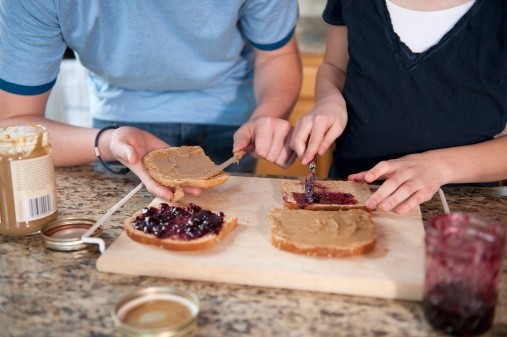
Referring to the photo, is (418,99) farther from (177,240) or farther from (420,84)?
(177,240)

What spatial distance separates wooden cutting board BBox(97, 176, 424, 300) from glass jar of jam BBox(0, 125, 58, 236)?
0.18m

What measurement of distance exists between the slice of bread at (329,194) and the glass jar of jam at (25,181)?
51 cm

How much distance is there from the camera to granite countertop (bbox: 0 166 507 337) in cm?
83

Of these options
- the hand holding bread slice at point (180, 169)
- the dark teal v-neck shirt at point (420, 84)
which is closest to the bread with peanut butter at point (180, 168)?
the hand holding bread slice at point (180, 169)

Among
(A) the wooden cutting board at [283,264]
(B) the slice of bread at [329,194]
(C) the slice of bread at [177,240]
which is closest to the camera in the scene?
(A) the wooden cutting board at [283,264]

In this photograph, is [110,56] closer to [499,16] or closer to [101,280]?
[101,280]

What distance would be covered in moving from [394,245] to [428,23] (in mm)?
606

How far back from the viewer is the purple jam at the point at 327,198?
1.25 metres

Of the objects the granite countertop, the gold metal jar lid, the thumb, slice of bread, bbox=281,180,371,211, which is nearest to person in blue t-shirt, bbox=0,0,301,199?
the thumb

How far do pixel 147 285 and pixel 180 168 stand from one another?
44 centimetres

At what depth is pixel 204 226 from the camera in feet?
3.50

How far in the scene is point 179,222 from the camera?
1.10m

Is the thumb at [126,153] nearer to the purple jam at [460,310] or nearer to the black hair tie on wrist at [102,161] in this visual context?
the black hair tie on wrist at [102,161]

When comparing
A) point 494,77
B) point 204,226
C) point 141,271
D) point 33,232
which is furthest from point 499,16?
point 33,232
